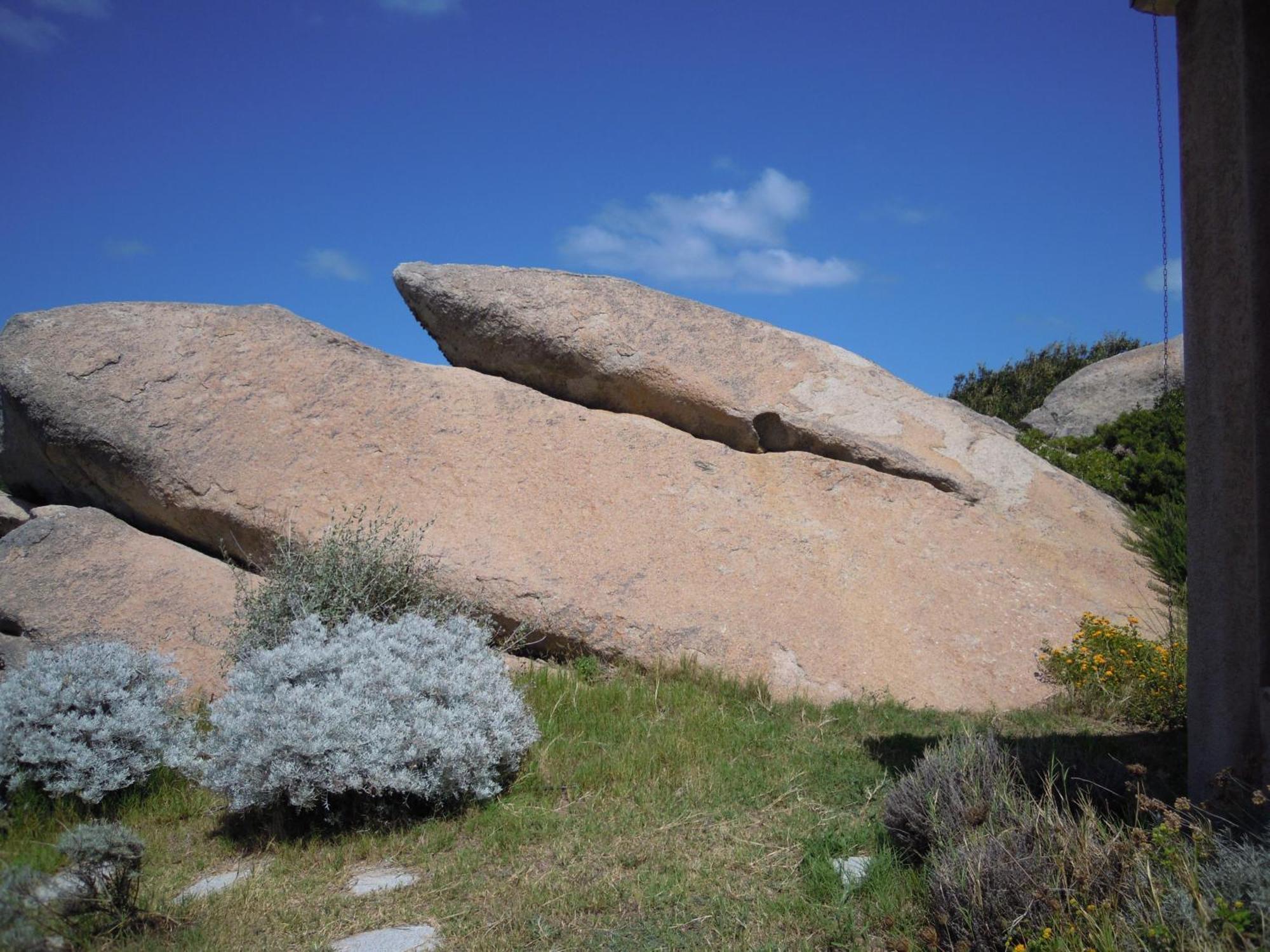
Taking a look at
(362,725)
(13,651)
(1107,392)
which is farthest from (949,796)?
(1107,392)

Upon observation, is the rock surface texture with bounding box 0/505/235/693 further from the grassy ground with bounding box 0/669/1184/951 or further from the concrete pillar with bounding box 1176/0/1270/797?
the concrete pillar with bounding box 1176/0/1270/797

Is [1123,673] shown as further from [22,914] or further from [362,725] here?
[22,914]

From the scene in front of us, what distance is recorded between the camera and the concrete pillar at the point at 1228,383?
4434mm

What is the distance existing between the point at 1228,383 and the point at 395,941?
432 cm

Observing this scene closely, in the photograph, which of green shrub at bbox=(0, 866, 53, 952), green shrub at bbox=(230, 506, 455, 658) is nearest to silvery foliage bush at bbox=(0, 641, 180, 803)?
green shrub at bbox=(230, 506, 455, 658)

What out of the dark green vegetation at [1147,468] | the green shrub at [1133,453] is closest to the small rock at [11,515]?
the dark green vegetation at [1147,468]

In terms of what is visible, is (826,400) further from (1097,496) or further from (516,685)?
(516,685)

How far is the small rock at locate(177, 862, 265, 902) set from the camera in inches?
177

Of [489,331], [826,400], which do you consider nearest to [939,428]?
[826,400]

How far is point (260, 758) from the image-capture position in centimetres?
509

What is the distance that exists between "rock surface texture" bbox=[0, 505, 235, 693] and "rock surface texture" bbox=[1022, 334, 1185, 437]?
13219 millimetres

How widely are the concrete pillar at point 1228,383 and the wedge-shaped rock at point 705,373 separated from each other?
4.57m

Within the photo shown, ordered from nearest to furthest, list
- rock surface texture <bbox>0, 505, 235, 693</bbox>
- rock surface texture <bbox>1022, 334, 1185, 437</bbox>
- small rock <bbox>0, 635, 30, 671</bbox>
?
small rock <bbox>0, 635, 30, 671</bbox> < rock surface texture <bbox>0, 505, 235, 693</bbox> < rock surface texture <bbox>1022, 334, 1185, 437</bbox>

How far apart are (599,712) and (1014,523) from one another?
451 cm
